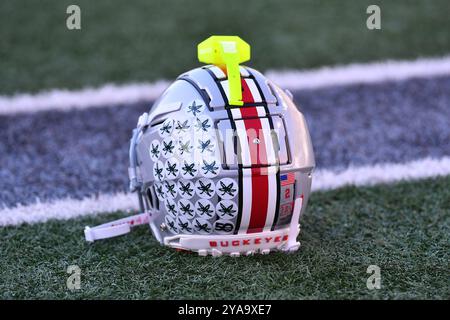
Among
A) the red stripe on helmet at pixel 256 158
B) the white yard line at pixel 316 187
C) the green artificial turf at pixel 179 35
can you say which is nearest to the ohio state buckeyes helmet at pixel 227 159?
the red stripe on helmet at pixel 256 158

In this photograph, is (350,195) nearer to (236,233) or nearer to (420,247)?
(420,247)

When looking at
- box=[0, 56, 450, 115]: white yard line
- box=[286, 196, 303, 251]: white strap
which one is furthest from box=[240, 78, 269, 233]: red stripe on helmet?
box=[0, 56, 450, 115]: white yard line

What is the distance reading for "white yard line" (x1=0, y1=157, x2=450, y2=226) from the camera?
279 centimetres

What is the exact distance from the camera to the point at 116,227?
8.37 feet

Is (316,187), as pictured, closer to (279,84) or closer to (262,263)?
(262,263)

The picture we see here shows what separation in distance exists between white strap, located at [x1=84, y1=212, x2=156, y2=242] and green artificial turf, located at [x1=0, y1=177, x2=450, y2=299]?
0.11 feet

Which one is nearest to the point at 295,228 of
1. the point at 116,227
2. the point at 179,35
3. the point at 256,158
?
the point at 256,158

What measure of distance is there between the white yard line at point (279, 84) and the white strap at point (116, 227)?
1.43 metres

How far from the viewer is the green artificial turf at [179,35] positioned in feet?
14.3

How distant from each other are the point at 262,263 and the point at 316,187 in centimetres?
82

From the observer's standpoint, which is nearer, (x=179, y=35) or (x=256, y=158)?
(x=256, y=158)

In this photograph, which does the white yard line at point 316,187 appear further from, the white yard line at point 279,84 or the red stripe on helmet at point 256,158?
the white yard line at point 279,84

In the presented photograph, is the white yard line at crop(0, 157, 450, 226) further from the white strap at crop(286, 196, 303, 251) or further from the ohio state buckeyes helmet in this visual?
the white strap at crop(286, 196, 303, 251)
